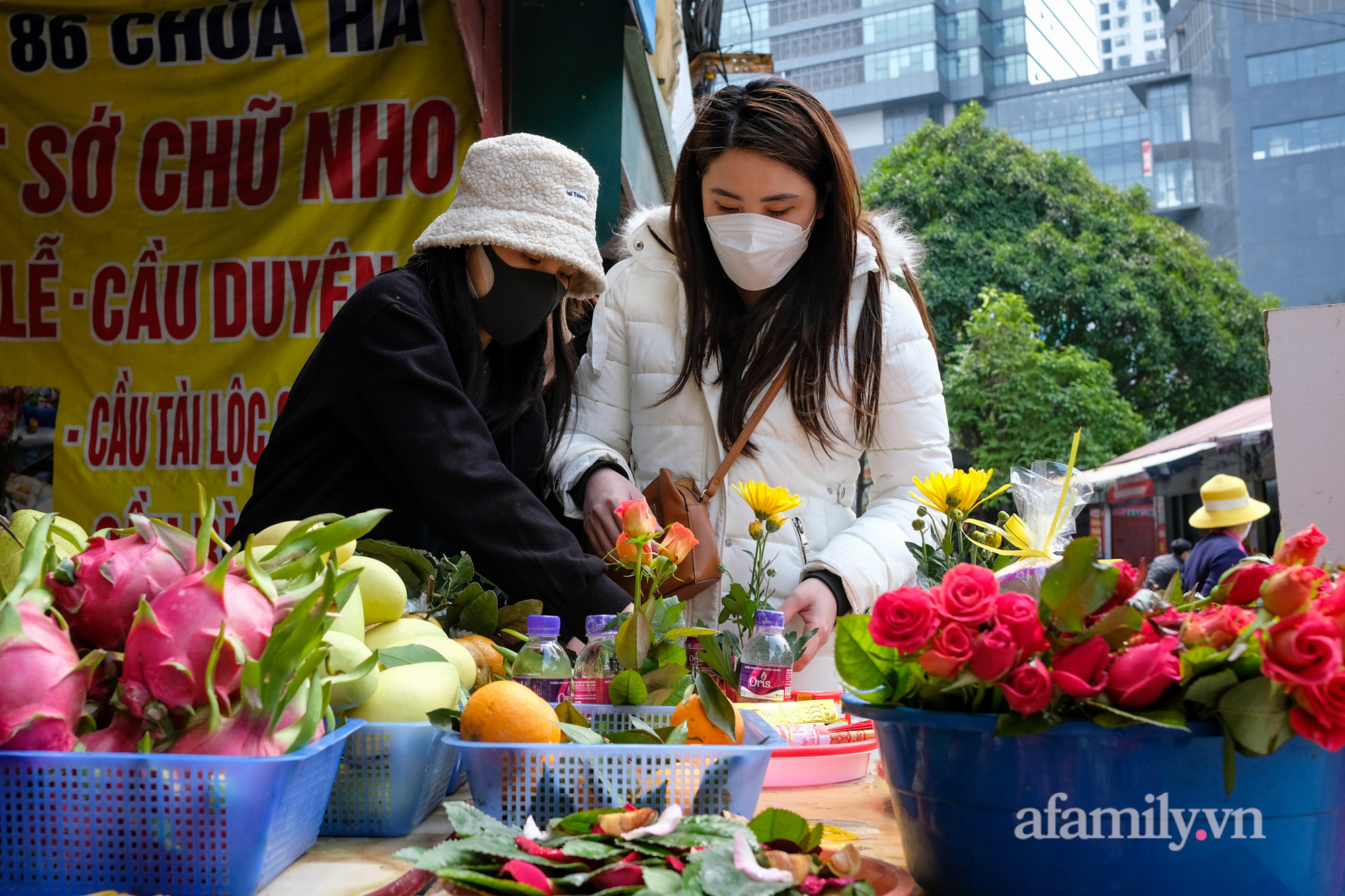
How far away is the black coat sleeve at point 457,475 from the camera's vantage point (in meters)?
1.79

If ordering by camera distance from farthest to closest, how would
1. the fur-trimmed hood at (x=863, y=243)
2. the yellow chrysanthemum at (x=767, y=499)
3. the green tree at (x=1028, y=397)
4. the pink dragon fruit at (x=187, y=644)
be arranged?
1. the green tree at (x=1028, y=397)
2. the fur-trimmed hood at (x=863, y=243)
3. the yellow chrysanthemum at (x=767, y=499)
4. the pink dragon fruit at (x=187, y=644)

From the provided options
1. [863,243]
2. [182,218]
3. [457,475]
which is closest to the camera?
[457,475]

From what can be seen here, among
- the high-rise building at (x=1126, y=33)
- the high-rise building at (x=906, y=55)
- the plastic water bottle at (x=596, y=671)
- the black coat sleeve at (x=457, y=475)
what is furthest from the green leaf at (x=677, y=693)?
the high-rise building at (x=1126, y=33)

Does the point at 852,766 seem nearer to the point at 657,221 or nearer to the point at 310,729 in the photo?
the point at 310,729

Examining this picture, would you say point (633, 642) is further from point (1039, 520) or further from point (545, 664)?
point (1039, 520)

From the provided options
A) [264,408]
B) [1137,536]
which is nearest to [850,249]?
[264,408]

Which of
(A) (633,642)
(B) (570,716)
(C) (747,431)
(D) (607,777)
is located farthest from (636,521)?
(C) (747,431)

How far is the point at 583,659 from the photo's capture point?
1.27m

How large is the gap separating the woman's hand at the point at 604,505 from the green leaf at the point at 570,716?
924 millimetres

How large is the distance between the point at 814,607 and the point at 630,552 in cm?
85

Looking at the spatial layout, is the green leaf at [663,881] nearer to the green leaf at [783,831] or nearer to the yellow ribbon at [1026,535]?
the green leaf at [783,831]

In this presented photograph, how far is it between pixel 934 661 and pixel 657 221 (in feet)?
6.12

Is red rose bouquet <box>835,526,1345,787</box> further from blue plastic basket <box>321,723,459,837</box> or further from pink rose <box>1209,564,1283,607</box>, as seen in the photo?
blue plastic basket <box>321,723,459,837</box>

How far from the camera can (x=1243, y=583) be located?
80cm
